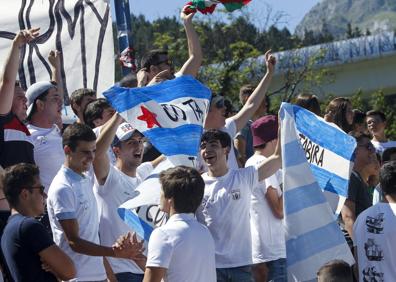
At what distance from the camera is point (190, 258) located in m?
6.54

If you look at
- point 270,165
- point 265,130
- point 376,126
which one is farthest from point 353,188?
point 376,126

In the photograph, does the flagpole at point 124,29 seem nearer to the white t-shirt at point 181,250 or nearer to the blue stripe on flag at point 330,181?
the blue stripe on flag at point 330,181

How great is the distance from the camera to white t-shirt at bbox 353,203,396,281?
714 cm

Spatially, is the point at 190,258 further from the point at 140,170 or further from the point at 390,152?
the point at 390,152

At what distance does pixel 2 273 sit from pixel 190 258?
1.23 meters

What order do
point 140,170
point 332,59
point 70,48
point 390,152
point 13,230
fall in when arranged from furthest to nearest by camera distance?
point 332,59 < point 70,48 < point 390,152 < point 140,170 < point 13,230

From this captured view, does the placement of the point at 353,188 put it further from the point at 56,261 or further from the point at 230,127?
the point at 56,261

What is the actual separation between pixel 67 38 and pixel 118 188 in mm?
2641

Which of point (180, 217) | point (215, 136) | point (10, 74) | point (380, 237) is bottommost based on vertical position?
point (380, 237)

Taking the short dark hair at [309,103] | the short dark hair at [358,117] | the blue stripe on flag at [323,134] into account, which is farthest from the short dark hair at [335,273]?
the short dark hair at [358,117]

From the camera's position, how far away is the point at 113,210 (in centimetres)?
786

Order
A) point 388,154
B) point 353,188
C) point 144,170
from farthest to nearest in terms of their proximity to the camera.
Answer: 1. point 388,154
2. point 353,188
3. point 144,170


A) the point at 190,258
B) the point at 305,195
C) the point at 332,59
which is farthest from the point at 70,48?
the point at 332,59

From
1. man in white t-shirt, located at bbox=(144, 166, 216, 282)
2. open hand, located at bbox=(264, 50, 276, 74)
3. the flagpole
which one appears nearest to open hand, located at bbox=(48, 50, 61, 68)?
the flagpole
